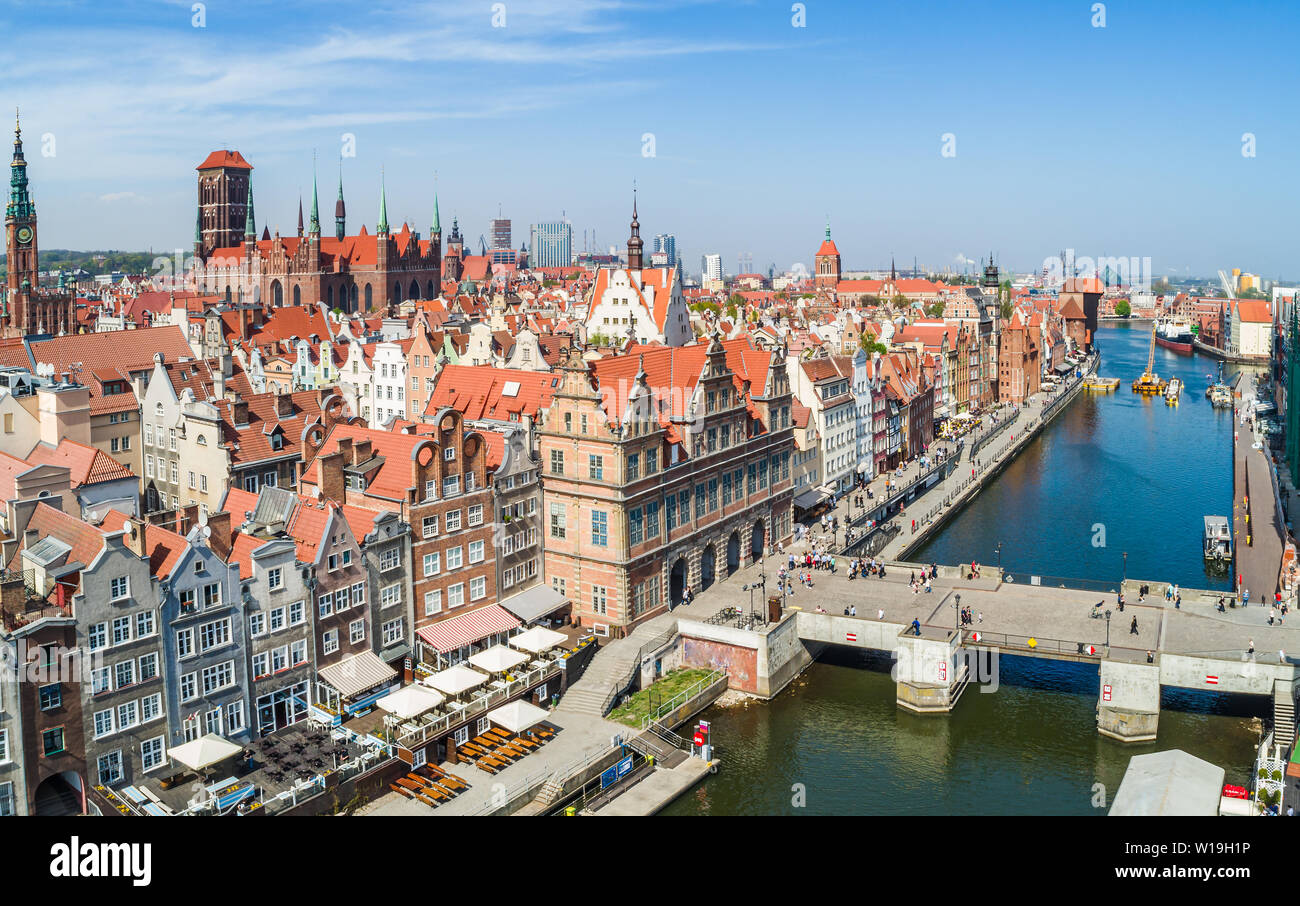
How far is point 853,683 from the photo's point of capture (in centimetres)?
5675

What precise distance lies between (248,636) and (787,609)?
1010 inches

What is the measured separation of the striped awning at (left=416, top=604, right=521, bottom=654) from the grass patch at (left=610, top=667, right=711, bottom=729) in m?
6.62

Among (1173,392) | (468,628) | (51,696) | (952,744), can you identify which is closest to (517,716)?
(468,628)

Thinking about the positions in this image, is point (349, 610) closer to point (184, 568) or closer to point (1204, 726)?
point (184, 568)

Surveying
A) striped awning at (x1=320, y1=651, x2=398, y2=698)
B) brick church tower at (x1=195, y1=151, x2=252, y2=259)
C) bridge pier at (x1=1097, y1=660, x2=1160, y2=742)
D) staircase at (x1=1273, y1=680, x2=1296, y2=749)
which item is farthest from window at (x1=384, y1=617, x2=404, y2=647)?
brick church tower at (x1=195, y1=151, x2=252, y2=259)

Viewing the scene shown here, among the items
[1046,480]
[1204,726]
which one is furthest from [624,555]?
[1046,480]

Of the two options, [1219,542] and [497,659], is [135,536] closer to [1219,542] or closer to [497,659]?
[497,659]

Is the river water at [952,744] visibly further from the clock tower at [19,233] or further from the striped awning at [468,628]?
the clock tower at [19,233]

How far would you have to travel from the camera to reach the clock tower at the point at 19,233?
136 m

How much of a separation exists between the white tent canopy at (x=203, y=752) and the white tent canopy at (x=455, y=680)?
8224mm

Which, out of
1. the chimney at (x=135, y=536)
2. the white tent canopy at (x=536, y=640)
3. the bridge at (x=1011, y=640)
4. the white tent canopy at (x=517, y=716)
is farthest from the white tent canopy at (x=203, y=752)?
the bridge at (x=1011, y=640)

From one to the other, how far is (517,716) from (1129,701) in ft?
83.8
